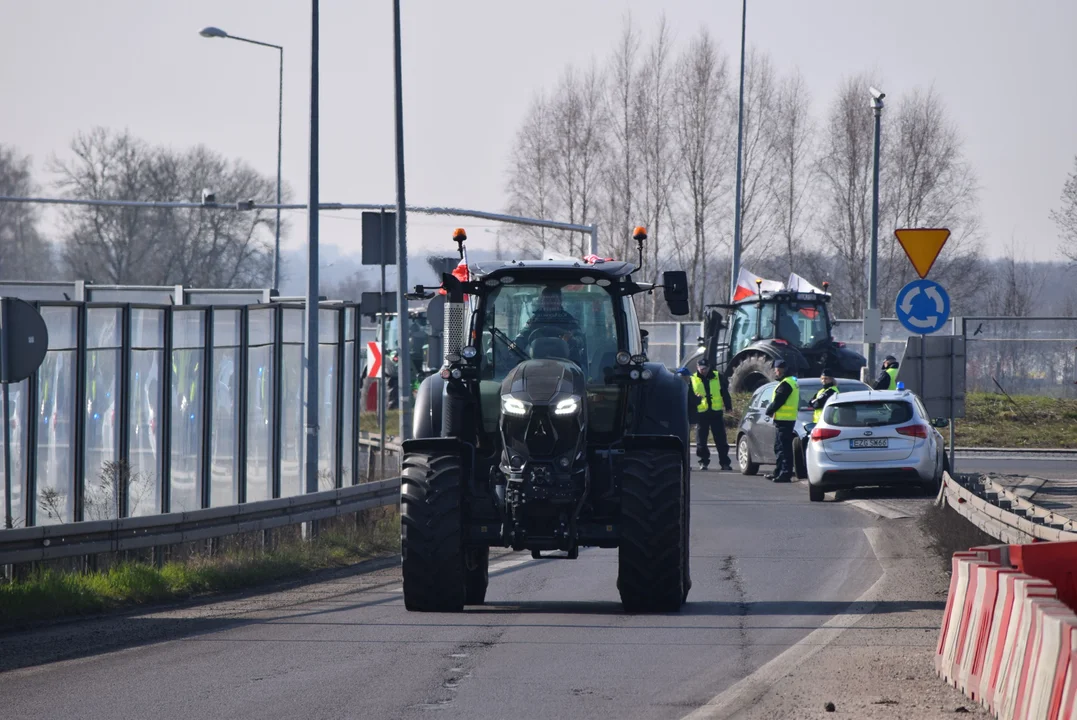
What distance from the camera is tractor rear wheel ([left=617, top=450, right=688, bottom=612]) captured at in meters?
11.4

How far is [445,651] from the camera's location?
32.9 ft

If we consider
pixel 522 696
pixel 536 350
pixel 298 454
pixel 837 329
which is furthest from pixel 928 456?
pixel 837 329

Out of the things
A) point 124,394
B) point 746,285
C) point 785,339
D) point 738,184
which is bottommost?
point 124,394

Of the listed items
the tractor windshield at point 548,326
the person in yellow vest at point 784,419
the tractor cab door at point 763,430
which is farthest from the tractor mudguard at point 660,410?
the tractor cab door at point 763,430

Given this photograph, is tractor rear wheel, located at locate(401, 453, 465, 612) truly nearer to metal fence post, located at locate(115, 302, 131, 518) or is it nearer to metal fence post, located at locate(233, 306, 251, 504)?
metal fence post, located at locate(115, 302, 131, 518)

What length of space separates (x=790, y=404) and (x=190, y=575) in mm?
13088

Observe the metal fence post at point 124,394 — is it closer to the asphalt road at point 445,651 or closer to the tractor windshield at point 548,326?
the asphalt road at point 445,651

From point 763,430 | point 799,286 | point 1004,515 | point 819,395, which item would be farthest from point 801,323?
point 1004,515

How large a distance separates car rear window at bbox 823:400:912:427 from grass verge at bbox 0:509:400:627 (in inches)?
269

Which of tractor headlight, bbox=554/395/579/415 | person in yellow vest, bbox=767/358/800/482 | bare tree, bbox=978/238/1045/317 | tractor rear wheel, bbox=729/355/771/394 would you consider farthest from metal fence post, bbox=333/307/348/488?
bare tree, bbox=978/238/1045/317

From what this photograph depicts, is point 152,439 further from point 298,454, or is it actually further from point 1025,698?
point 1025,698

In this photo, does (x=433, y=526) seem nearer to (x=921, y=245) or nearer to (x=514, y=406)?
(x=514, y=406)

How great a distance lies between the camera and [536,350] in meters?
12.1

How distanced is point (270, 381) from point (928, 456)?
29.0 feet
